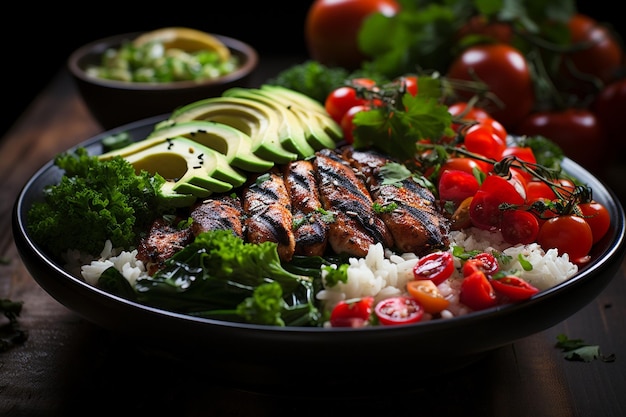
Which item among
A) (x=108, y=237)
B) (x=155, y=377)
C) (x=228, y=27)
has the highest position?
(x=108, y=237)

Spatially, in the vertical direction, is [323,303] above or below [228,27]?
above

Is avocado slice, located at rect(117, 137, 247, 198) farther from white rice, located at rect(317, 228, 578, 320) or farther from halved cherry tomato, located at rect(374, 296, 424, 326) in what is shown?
halved cherry tomato, located at rect(374, 296, 424, 326)

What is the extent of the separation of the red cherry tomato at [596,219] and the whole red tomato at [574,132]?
75.1 inches

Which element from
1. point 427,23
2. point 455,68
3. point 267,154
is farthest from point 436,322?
point 427,23

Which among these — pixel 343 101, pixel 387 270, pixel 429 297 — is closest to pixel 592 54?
pixel 343 101

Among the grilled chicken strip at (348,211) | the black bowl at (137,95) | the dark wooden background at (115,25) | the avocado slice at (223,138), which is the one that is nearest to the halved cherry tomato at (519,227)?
the grilled chicken strip at (348,211)

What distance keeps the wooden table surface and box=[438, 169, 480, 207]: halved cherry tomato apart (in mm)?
719

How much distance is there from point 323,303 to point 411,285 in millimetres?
339

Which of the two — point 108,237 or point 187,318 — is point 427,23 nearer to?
point 108,237

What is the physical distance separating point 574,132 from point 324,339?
135 inches

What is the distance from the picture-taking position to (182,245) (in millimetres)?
3283

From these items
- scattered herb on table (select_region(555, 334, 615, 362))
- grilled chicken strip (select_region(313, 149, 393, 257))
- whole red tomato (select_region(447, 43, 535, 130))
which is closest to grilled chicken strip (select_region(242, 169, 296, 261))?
grilled chicken strip (select_region(313, 149, 393, 257))

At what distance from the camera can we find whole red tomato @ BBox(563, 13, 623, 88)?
6195mm

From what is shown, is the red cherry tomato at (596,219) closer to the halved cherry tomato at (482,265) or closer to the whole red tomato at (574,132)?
the halved cherry tomato at (482,265)
